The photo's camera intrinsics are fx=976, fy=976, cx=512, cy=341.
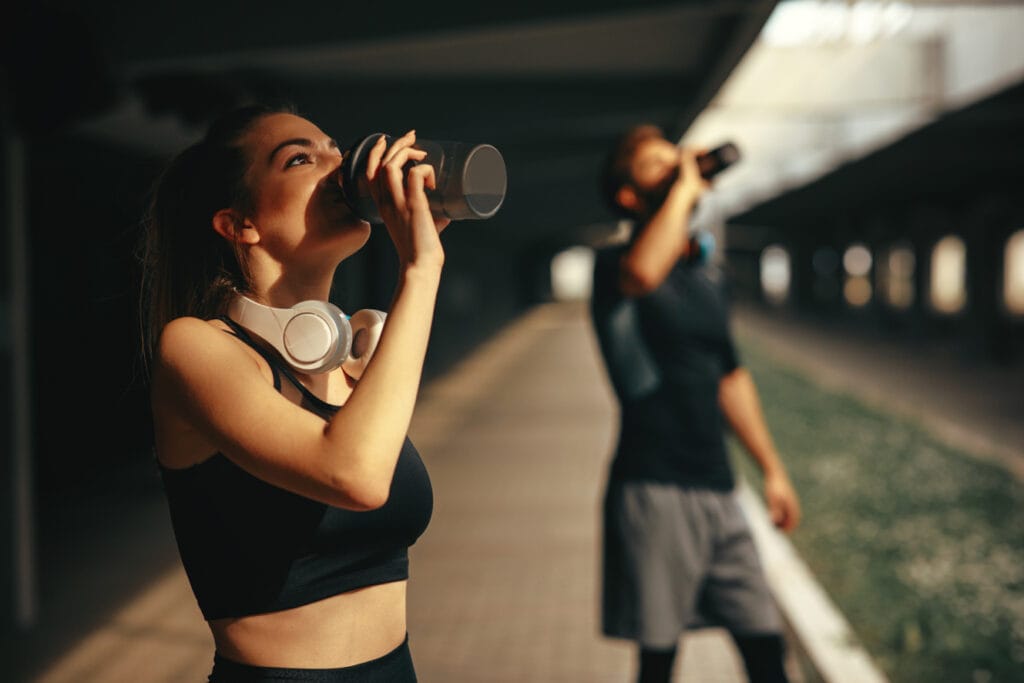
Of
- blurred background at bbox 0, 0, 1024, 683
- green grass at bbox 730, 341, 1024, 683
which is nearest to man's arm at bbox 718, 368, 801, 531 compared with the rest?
blurred background at bbox 0, 0, 1024, 683

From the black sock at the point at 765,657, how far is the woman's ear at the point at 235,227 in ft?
6.04

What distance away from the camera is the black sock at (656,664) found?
2555 mm

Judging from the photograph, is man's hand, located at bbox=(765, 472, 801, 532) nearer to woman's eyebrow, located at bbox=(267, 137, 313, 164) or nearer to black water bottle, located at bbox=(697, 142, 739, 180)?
black water bottle, located at bbox=(697, 142, 739, 180)

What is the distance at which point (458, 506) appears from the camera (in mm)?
7277

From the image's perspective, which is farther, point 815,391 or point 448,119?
point 815,391

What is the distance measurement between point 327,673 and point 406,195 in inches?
24.3

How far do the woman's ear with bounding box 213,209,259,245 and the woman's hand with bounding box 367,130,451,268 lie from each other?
0.66 feet

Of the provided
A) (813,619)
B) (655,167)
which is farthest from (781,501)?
(813,619)

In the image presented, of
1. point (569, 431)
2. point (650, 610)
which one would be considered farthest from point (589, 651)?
point (569, 431)

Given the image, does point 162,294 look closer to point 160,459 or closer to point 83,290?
point 160,459

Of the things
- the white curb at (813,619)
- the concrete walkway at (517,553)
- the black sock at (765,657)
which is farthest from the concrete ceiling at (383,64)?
the white curb at (813,619)

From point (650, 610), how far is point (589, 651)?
6.45 feet

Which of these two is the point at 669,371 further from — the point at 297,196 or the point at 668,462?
the point at 297,196

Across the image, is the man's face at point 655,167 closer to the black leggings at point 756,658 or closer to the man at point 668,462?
the man at point 668,462
